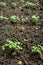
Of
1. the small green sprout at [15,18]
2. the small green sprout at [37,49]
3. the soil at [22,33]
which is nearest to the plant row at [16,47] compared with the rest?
the small green sprout at [37,49]

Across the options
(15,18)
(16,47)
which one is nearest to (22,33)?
(15,18)

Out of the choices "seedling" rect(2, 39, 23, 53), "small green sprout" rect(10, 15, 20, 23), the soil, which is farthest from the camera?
"small green sprout" rect(10, 15, 20, 23)

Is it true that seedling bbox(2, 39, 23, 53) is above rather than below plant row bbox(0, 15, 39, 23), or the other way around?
below

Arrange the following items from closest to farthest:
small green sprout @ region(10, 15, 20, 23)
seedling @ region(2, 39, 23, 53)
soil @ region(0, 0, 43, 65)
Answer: soil @ region(0, 0, 43, 65) → seedling @ region(2, 39, 23, 53) → small green sprout @ region(10, 15, 20, 23)

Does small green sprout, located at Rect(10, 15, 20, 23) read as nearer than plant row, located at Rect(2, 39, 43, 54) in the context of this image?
No

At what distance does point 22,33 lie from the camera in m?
6.41

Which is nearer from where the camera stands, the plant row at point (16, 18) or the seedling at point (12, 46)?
the seedling at point (12, 46)

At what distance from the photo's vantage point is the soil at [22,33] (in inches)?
207

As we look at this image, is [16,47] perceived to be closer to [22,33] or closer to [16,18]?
[22,33]

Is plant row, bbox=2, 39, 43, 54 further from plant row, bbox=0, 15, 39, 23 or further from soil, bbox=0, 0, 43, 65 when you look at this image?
plant row, bbox=0, 15, 39, 23

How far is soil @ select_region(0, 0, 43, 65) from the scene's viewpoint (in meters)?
5.25

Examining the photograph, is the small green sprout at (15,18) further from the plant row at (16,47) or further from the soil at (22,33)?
the plant row at (16,47)

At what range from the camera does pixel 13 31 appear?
6.46 meters

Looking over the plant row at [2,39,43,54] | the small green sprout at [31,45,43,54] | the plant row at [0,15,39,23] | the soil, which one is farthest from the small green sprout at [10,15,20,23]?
the small green sprout at [31,45,43,54]
